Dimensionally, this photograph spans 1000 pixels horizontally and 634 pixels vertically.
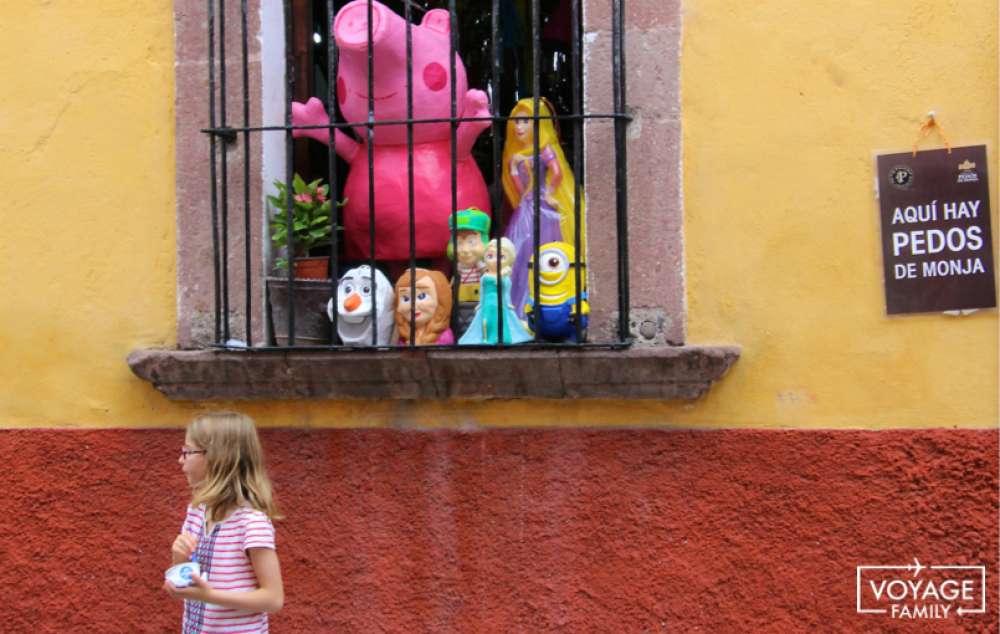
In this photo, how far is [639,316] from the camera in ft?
12.5

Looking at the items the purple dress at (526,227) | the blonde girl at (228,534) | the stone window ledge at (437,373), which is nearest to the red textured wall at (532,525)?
the stone window ledge at (437,373)

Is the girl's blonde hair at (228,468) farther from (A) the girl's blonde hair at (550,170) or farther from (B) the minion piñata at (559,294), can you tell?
(A) the girl's blonde hair at (550,170)

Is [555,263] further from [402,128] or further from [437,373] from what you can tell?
[402,128]

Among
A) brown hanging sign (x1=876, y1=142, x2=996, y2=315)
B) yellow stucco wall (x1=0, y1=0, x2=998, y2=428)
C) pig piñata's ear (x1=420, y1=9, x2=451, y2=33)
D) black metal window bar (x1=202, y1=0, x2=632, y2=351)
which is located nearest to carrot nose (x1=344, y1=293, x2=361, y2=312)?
black metal window bar (x1=202, y1=0, x2=632, y2=351)

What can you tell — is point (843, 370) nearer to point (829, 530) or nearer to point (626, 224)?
point (829, 530)

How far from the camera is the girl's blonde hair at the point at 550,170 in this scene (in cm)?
400

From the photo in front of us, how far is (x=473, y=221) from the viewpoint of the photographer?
3971 mm

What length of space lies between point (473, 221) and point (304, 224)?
593mm

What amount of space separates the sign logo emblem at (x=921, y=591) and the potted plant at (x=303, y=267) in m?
1.92

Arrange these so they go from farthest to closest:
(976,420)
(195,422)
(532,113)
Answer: (532,113)
(976,420)
(195,422)

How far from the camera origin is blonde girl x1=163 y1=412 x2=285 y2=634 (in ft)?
9.63

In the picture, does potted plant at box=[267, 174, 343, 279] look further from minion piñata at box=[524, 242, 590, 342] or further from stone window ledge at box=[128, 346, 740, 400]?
minion piñata at box=[524, 242, 590, 342]

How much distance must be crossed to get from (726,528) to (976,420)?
2.63 ft

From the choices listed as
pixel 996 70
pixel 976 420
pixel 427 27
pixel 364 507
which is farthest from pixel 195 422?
pixel 996 70
